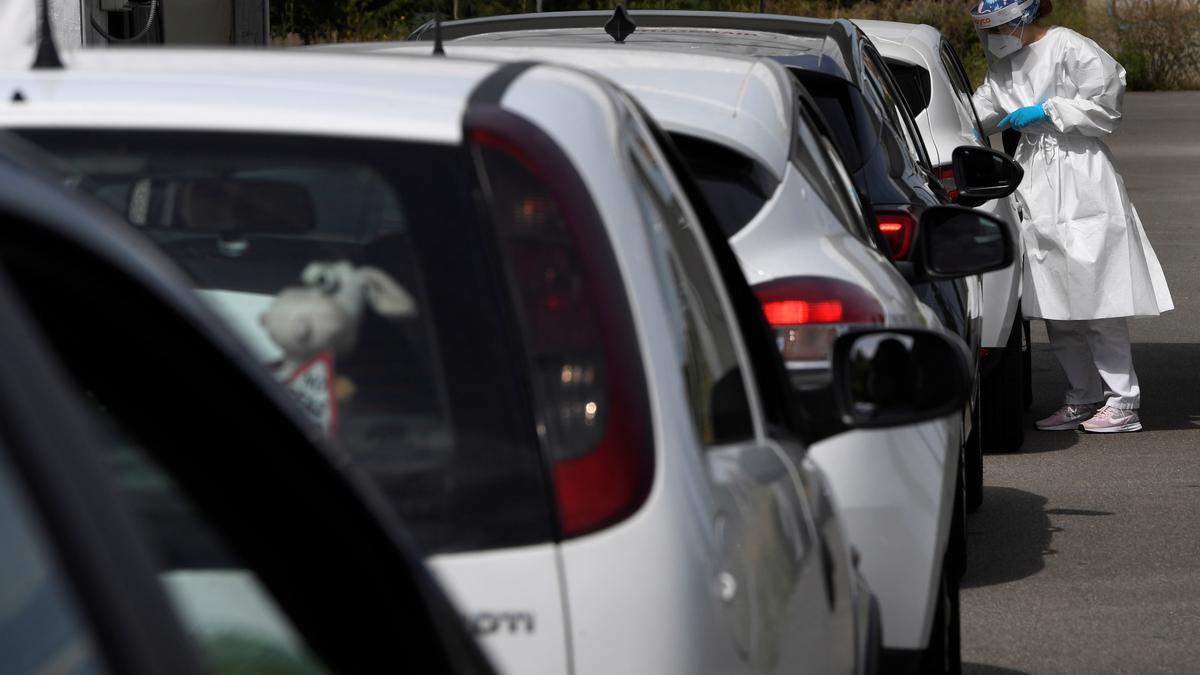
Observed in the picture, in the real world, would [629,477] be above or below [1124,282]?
above

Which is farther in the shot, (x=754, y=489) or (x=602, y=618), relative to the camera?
(x=754, y=489)

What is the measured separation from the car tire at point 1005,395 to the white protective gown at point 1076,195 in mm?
749

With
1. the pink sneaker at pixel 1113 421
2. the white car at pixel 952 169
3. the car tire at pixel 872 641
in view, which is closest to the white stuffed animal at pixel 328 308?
the car tire at pixel 872 641

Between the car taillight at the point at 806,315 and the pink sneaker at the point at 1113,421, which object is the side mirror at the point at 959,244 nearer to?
the car taillight at the point at 806,315

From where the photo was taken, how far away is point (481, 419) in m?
2.20

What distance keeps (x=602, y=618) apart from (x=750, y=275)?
2.20 metres

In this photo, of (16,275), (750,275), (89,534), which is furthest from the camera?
(750,275)

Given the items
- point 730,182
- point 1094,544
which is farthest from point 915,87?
point 730,182

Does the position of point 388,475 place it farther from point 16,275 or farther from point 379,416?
point 16,275

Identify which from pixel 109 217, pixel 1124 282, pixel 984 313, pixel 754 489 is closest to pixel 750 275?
pixel 754 489

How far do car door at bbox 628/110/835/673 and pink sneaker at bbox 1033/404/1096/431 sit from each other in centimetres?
676

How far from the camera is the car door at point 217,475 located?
1293mm

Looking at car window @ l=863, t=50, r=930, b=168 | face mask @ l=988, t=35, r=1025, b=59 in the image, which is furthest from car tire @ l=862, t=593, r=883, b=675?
face mask @ l=988, t=35, r=1025, b=59

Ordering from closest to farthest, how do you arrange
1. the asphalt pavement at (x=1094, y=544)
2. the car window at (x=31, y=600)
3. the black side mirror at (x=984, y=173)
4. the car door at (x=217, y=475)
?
the car window at (x=31, y=600)
the car door at (x=217, y=475)
the asphalt pavement at (x=1094, y=544)
the black side mirror at (x=984, y=173)
